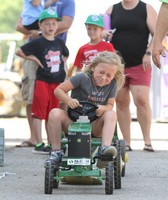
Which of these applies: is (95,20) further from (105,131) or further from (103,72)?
(105,131)

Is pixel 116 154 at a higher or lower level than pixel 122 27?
lower

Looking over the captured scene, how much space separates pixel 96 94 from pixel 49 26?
10.4 feet

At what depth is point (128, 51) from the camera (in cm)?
1189

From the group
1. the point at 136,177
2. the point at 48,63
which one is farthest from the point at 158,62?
the point at 48,63

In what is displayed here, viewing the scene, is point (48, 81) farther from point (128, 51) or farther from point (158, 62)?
point (158, 62)

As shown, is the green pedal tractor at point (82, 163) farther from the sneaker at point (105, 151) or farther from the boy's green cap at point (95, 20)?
the boy's green cap at point (95, 20)

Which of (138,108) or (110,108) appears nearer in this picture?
(110,108)

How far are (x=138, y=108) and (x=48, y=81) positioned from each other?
1248mm

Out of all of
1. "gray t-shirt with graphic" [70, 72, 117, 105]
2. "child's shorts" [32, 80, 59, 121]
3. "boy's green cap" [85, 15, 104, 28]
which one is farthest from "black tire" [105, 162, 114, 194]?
"child's shorts" [32, 80, 59, 121]

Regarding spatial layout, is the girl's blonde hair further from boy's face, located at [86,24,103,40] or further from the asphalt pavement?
boy's face, located at [86,24,103,40]

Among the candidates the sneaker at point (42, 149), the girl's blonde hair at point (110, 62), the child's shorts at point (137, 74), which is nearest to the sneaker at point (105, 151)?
the girl's blonde hair at point (110, 62)

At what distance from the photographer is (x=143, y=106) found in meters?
12.1

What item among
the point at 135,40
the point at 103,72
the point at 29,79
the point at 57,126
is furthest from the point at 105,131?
the point at 29,79

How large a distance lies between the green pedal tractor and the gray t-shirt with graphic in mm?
343
